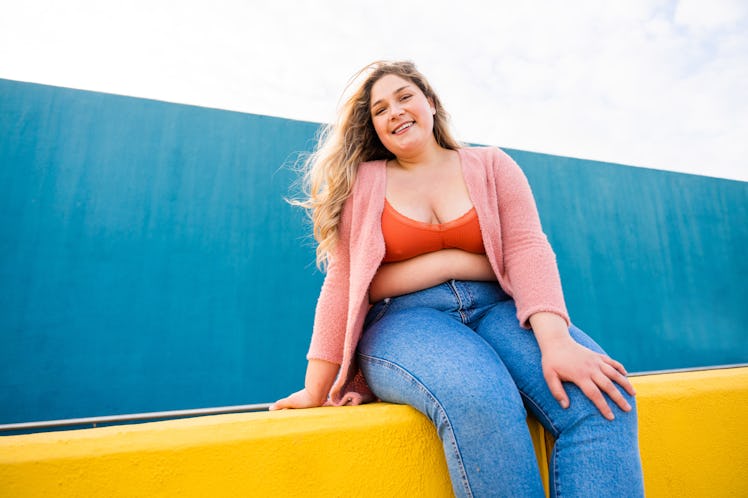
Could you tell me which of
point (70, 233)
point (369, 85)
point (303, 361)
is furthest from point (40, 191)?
point (369, 85)

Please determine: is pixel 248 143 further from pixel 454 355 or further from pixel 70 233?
pixel 454 355

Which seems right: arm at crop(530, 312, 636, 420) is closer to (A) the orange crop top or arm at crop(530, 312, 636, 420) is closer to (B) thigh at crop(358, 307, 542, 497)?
(B) thigh at crop(358, 307, 542, 497)

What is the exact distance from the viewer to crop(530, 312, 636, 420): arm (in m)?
0.72

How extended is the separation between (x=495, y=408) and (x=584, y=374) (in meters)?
0.20

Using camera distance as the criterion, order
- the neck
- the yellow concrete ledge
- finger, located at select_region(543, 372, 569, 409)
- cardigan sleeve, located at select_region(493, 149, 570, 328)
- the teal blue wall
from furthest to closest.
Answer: the teal blue wall < the neck < cardigan sleeve, located at select_region(493, 149, 570, 328) < finger, located at select_region(543, 372, 569, 409) < the yellow concrete ledge

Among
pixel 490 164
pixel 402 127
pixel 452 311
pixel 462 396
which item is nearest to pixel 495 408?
pixel 462 396

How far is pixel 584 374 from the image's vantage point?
29.3 inches

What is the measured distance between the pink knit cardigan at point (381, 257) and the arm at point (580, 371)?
0.29 ft

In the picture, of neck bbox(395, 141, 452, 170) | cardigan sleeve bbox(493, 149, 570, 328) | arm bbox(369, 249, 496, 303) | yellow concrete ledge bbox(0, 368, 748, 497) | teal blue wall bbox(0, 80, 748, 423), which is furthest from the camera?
teal blue wall bbox(0, 80, 748, 423)

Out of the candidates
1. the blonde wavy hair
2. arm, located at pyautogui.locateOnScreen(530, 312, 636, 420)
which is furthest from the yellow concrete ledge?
the blonde wavy hair

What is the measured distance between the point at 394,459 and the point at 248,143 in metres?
3.82

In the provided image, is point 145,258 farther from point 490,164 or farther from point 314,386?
point 490,164

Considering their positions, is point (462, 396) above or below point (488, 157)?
below

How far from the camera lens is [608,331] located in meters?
4.79
